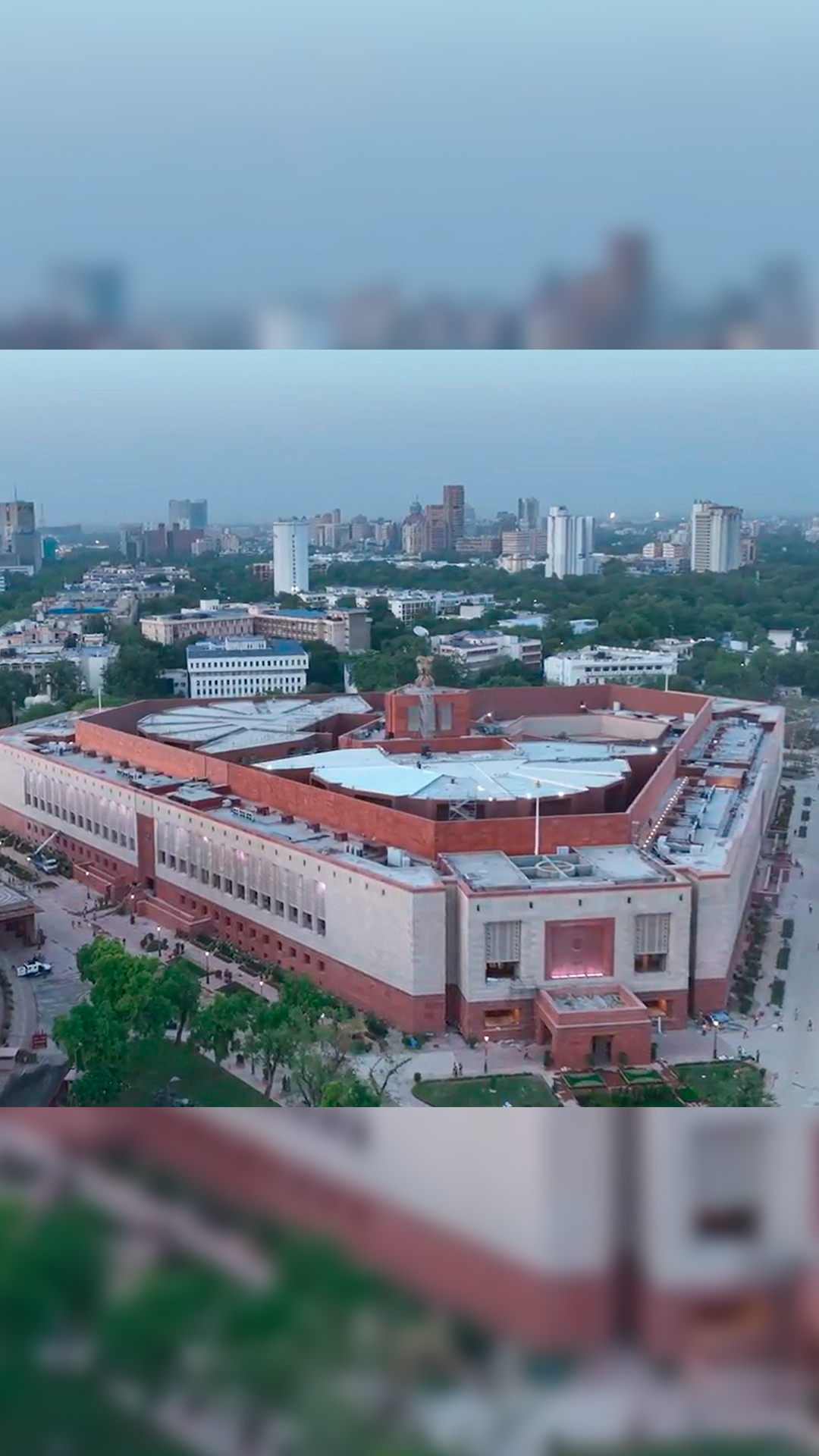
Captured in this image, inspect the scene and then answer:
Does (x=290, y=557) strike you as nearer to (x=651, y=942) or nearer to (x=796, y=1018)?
(x=651, y=942)

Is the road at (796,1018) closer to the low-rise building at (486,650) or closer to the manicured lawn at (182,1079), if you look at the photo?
the manicured lawn at (182,1079)

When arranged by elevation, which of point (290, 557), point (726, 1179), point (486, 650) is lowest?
point (486, 650)

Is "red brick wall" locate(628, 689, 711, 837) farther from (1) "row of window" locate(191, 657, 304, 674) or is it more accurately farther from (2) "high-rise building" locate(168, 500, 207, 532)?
(2) "high-rise building" locate(168, 500, 207, 532)

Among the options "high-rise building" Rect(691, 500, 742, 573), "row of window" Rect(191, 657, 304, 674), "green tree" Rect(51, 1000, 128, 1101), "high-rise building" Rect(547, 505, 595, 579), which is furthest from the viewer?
"high-rise building" Rect(547, 505, 595, 579)

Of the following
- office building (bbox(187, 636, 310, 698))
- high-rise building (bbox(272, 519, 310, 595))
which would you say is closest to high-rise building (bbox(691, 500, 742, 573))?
high-rise building (bbox(272, 519, 310, 595))

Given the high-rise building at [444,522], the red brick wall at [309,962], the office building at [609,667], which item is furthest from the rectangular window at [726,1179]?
the high-rise building at [444,522]

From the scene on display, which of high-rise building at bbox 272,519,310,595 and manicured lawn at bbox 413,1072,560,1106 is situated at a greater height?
high-rise building at bbox 272,519,310,595

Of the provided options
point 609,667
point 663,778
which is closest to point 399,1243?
point 663,778
